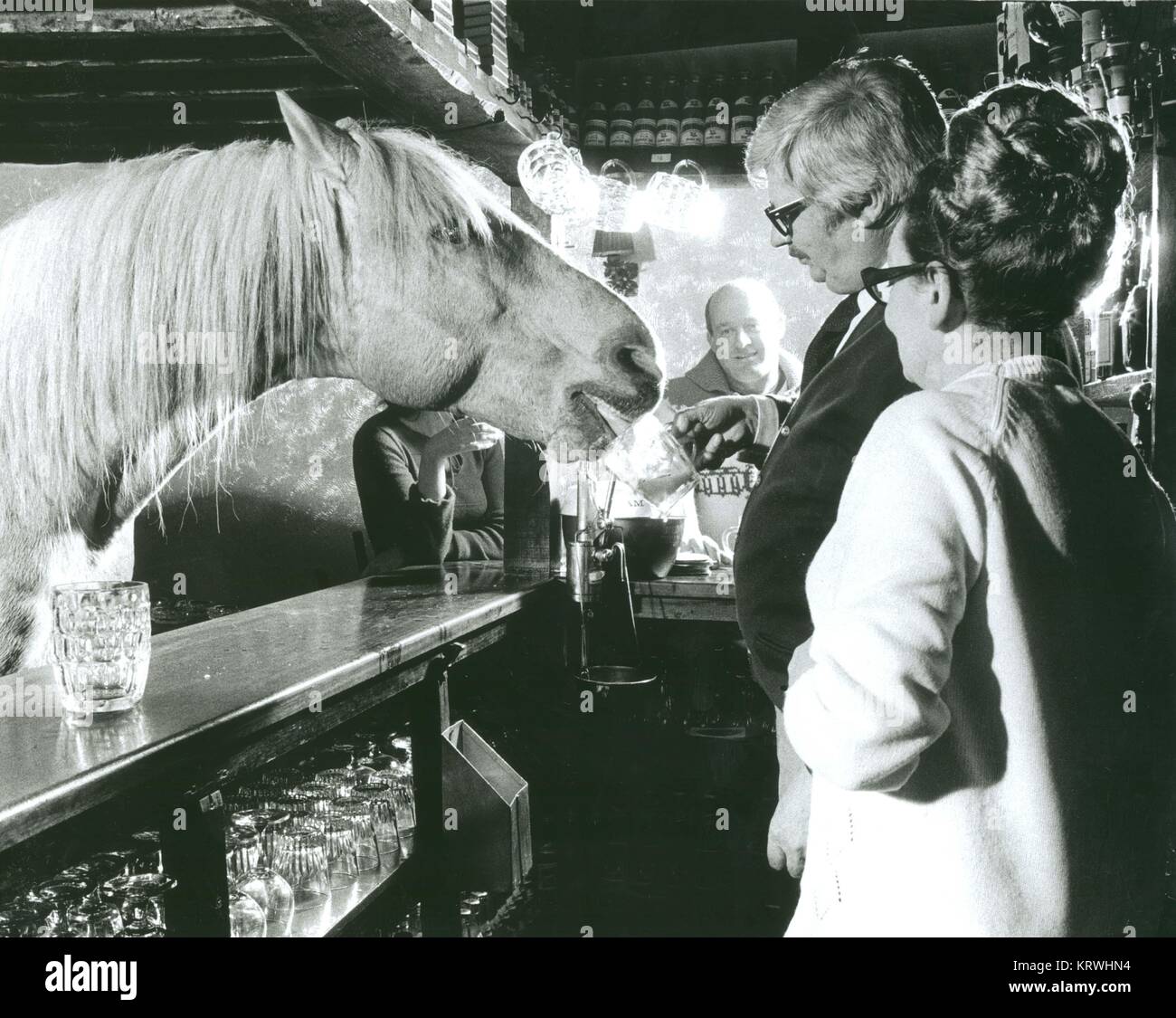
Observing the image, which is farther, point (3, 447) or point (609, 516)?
point (609, 516)

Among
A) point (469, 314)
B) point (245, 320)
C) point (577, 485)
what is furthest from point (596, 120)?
point (245, 320)

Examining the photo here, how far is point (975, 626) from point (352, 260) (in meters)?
1.03

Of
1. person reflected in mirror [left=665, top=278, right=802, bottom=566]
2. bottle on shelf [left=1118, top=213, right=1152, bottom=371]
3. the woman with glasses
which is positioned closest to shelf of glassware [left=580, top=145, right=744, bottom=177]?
person reflected in mirror [left=665, top=278, right=802, bottom=566]

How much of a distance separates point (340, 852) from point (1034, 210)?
1.35 metres

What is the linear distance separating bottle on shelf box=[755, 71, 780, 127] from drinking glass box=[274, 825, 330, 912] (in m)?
1.75

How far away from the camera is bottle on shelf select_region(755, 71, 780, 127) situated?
213cm

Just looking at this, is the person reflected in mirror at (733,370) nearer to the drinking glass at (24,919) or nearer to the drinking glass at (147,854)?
the drinking glass at (147,854)

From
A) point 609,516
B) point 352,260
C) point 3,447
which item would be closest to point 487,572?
point 609,516

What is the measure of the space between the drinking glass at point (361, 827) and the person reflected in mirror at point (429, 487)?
58 centimetres

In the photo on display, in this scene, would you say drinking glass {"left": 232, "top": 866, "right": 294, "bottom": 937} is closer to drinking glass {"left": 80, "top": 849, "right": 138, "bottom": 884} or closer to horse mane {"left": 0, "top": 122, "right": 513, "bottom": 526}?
drinking glass {"left": 80, "top": 849, "right": 138, "bottom": 884}

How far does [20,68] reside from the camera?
140cm

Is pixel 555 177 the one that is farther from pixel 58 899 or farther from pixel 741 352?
pixel 58 899

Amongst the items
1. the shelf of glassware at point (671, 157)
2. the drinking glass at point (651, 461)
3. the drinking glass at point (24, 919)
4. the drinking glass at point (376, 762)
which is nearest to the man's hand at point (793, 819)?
the drinking glass at point (651, 461)

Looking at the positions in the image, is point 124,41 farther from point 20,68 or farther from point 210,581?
point 210,581
